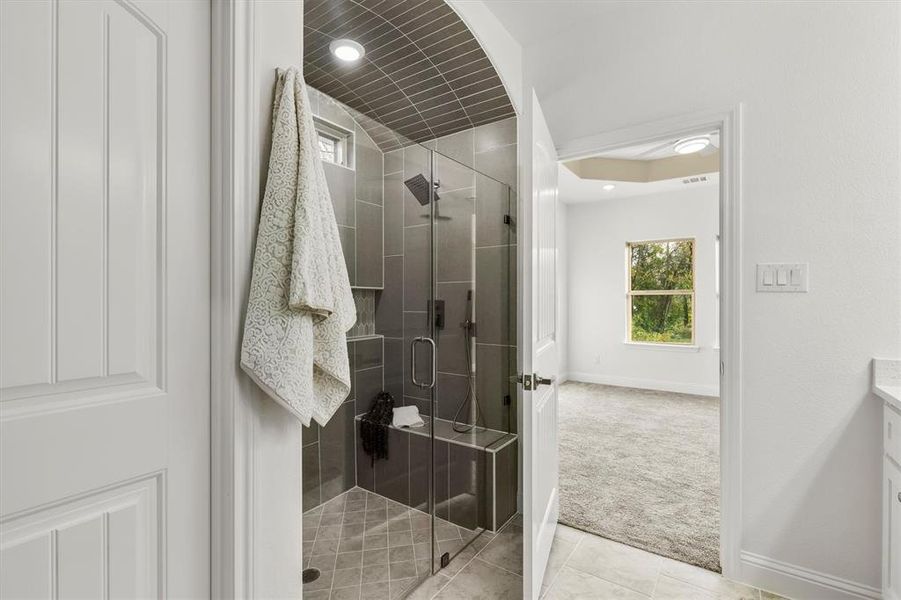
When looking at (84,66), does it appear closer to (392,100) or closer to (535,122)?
(535,122)

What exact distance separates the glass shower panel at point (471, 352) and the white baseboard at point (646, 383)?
4074mm

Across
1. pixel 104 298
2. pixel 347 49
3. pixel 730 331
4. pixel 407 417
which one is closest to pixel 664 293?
pixel 730 331

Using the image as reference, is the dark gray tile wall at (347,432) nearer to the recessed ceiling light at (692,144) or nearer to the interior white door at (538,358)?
the interior white door at (538,358)

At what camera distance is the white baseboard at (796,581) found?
172 centimetres

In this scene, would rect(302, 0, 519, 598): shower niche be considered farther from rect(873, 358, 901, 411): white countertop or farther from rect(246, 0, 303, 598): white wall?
rect(873, 358, 901, 411): white countertop

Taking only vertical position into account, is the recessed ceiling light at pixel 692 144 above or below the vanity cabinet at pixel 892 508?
above

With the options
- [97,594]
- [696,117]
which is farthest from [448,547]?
[696,117]

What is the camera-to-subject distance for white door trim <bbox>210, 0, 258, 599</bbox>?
96 centimetres

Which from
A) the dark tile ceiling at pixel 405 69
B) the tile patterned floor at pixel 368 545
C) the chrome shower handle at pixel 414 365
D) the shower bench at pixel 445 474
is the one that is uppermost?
the dark tile ceiling at pixel 405 69

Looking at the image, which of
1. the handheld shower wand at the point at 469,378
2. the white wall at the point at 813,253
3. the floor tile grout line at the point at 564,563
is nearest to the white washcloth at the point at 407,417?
the handheld shower wand at the point at 469,378

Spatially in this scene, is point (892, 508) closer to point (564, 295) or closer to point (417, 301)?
point (417, 301)

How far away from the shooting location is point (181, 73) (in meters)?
0.94

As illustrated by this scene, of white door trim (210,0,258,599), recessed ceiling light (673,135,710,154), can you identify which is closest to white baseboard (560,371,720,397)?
recessed ceiling light (673,135,710,154)

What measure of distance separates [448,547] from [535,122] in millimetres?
2013
